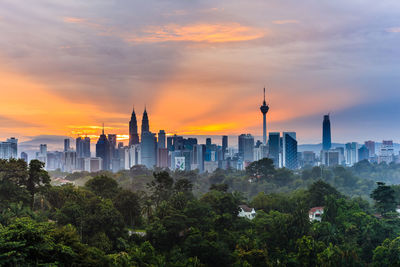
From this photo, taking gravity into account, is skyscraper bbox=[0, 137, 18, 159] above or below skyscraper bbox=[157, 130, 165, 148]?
below

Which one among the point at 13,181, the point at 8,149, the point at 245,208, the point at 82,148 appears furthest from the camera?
the point at 82,148

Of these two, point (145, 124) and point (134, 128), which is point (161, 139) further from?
point (134, 128)

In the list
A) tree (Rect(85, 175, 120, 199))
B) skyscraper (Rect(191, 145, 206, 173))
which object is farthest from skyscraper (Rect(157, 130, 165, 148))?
tree (Rect(85, 175, 120, 199))

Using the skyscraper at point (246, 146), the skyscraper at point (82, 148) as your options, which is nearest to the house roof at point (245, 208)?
the skyscraper at point (82, 148)

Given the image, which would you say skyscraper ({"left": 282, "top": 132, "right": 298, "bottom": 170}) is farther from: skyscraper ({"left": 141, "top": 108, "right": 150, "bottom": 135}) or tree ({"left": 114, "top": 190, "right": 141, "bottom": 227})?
tree ({"left": 114, "top": 190, "right": 141, "bottom": 227})

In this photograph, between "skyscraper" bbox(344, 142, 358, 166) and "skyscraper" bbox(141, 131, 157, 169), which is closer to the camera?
"skyscraper" bbox(141, 131, 157, 169)

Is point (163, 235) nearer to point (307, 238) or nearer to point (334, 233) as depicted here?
point (307, 238)

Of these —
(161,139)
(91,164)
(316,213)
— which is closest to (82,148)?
(91,164)

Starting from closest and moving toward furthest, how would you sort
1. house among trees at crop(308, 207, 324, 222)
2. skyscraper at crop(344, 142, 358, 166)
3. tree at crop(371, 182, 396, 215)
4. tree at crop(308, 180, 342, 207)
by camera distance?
house among trees at crop(308, 207, 324, 222)
tree at crop(371, 182, 396, 215)
tree at crop(308, 180, 342, 207)
skyscraper at crop(344, 142, 358, 166)

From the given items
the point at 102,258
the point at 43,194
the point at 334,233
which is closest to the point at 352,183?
the point at 334,233
